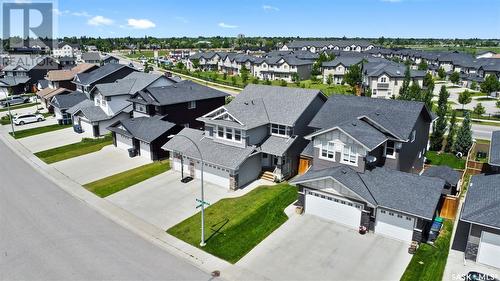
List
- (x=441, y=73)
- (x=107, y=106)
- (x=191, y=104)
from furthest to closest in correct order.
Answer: (x=441, y=73), (x=107, y=106), (x=191, y=104)

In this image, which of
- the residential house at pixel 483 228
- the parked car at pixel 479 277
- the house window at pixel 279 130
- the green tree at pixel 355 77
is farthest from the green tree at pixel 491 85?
the parked car at pixel 479 277

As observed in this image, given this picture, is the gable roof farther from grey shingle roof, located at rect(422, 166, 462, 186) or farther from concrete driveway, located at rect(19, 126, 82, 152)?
grey shingle roof, located at rect(422, 166, 462, 186)

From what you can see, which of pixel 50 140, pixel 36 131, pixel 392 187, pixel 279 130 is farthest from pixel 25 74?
pixel 392 187

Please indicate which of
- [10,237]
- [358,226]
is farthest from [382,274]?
[10,237]

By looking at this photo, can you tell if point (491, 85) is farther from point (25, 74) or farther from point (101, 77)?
point (25, 74)

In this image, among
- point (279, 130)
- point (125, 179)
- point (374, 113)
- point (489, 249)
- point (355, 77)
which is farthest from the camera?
point (355, 77)
